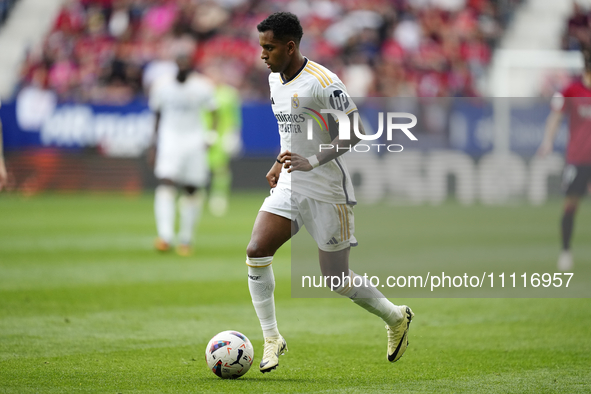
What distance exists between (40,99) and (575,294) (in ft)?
51.0

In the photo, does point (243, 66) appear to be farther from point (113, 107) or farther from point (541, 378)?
point (541, 378)

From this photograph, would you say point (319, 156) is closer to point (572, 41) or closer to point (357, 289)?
point (357, 289)

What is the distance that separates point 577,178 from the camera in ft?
34.5

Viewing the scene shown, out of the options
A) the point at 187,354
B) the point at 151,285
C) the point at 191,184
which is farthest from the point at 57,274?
the point at 187,354

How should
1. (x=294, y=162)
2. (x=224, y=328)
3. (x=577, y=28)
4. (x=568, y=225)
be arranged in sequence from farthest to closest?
(x=577, y=28)
(x=568, y=225)
(x=224, y=328)
(x=294, y=162)

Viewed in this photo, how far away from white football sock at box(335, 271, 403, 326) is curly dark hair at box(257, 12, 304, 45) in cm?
158

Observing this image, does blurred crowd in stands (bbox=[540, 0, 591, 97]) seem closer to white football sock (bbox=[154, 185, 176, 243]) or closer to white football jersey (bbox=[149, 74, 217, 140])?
white football jersey (bbox=[149, 74, 217, 140])

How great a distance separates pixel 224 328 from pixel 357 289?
70.0 inches

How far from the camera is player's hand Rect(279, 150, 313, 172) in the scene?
17.1 feet

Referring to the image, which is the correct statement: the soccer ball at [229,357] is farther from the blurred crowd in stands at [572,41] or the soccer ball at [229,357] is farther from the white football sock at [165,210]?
the blurred crowd in stands at [572,41]

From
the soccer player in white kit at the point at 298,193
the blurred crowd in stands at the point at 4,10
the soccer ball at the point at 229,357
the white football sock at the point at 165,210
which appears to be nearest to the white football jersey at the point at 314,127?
the soccer player in white kit at the point at 298,193

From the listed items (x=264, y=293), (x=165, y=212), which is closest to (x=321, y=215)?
(x=264, y=293)

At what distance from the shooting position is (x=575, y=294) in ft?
29.0

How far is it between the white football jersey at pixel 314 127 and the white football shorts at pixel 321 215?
0.05 m
